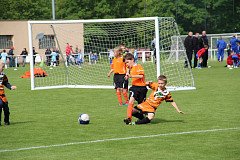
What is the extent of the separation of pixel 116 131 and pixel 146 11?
67.9 meters

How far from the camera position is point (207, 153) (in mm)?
10078

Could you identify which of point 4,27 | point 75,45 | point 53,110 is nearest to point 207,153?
point 53,110

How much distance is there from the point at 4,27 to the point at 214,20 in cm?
3223

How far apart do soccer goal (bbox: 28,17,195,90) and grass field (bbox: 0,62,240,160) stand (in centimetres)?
530

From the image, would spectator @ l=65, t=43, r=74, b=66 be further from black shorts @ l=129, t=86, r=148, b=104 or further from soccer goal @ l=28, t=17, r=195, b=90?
black shorts @ l=129, t=86, r=148, b=104

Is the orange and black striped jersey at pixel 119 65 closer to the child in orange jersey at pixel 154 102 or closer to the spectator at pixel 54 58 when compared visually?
the child in orange jersey at pixel 154 102

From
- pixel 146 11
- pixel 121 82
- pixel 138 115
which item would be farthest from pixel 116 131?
pixel 146 11

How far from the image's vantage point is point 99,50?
31.6m

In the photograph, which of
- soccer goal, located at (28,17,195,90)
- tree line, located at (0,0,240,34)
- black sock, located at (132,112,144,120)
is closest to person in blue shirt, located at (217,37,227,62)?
soccer goal, located at (28,17,195,90)

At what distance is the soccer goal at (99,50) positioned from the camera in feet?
83.2

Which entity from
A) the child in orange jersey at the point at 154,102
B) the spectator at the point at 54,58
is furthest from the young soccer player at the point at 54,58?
the child in orange jersey at the point at 154,102

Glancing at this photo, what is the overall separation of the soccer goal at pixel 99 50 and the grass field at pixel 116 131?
5.30m

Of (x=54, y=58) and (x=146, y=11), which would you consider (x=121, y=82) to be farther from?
(x=146, y=11)

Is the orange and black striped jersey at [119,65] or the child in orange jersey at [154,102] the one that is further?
the orange and black striped jersey at [119,65]
